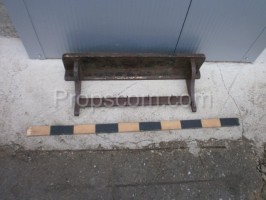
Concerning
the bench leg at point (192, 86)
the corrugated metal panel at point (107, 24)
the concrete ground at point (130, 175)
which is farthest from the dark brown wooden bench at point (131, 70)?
the concrete ground at point (130, 175)

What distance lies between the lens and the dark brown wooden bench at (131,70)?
2.38m

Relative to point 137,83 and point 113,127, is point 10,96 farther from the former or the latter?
point 137,83

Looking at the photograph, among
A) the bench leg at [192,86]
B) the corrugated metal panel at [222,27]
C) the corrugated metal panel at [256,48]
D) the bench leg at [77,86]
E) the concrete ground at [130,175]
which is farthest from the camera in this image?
the corrugated metal panel at [256,48]

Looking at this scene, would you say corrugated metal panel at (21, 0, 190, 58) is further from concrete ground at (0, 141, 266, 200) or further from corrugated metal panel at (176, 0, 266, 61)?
concrete ground at (0, 141, 266, 200)

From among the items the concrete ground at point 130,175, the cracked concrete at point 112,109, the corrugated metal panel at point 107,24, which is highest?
the corrugated metal panel at point 107,24

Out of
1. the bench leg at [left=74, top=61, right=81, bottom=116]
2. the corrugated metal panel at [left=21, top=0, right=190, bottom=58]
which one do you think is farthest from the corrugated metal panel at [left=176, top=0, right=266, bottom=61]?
the bench leg at [left=74, top=61, right=81, bottom=116]

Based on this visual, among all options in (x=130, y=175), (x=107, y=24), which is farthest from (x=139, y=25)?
(x=130, y=175)

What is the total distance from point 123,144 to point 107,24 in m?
1.00

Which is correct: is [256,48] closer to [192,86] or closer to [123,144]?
[192,86]

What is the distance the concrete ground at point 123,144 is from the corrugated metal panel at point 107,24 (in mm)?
319

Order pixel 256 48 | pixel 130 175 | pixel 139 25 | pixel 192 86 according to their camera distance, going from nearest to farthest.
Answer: pixel 130 175
pixel 139 25
pixel 192 86
pixel 256 48

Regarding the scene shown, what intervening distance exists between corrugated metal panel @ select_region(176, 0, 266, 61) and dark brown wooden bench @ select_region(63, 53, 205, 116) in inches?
7.5

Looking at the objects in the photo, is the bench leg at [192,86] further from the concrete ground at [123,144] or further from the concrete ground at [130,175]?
the concrete ground at [130,175]

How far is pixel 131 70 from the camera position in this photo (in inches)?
101
